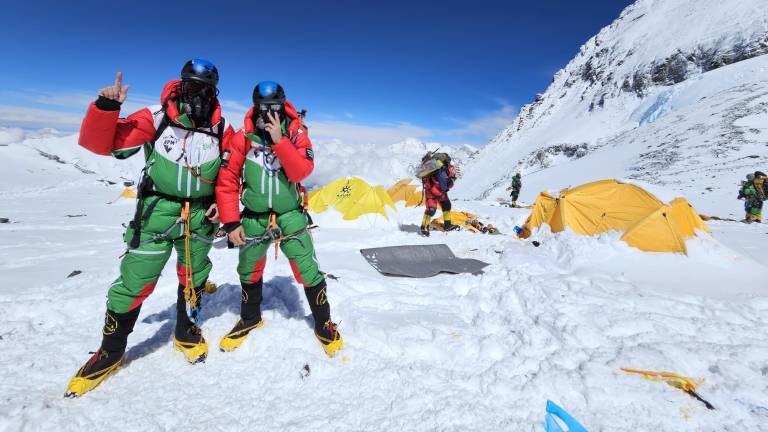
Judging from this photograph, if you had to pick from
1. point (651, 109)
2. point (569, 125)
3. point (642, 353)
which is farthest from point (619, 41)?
point (642, 353)

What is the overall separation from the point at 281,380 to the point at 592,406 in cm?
264

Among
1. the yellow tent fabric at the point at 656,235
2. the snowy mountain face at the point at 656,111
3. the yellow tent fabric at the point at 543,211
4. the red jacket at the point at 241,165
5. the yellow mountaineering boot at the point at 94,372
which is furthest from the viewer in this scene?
the snowy mountain face at the point at 656,111

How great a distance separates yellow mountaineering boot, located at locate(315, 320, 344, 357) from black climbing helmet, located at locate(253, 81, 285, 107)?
87.5 inches

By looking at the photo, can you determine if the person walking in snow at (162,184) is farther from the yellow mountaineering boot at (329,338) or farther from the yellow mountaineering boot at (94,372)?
the yellow mountaineering boot at (329,338)

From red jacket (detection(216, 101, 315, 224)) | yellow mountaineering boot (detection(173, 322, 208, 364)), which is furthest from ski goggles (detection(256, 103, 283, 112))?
yellow mountaineering boot (detection(173, 322, 208, 364))

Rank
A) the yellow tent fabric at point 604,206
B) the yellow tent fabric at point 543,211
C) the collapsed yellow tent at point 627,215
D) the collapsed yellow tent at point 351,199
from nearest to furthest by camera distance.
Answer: the collapsed yellow tent at point 627,215
the yellow tent fabric at point 604,206
the yellow tent fabric at point 543,211
the collapsed yellow tent at point 351,199

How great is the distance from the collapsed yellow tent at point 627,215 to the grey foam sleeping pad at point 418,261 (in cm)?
265

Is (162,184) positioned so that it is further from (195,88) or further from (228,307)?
(228,307)

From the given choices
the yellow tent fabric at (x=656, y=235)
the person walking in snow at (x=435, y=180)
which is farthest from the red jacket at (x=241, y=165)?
the person walking in snow at (x=435, y=180)

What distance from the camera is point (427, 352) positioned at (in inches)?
148

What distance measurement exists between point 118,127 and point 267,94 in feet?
3.98

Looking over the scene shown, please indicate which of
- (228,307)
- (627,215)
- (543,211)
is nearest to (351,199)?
(543,211)

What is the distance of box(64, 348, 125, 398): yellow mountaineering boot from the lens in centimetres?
299

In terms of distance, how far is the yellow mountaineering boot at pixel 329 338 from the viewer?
368cm
